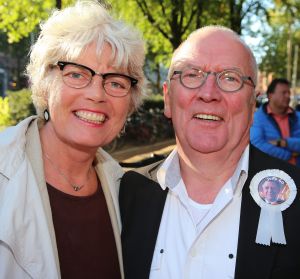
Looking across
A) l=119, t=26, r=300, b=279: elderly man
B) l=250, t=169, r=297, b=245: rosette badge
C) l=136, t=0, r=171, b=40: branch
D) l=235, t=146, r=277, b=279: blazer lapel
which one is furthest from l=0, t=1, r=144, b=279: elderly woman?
l=136, t=0, r=171, b=40: branch

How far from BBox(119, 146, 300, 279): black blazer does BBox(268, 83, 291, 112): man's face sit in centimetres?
308

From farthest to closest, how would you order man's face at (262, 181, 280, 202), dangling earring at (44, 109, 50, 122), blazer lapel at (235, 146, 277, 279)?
dangling earring at (44, 109, 50, 122)
man's face at (262, 181, 280, 202)
blazer lapel at (235, 146, 277, 279)

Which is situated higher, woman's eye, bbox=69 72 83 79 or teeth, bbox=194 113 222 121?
woman's eye, bbox=69 72 83 79

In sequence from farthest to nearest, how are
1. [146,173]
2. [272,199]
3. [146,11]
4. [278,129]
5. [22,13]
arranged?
[146,11], [22,13], [278,129], [146,173], [272,199]

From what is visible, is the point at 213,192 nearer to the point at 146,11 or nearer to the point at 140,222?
the point at 140,222

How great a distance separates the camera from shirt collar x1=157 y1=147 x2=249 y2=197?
2295 millimetres

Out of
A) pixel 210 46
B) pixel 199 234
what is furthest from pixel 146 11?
pixel 199 234

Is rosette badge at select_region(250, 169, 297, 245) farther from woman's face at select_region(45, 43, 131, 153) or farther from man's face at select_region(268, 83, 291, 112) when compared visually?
man's face at select_region(268, 83, 291, 112)

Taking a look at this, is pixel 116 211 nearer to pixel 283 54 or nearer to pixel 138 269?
pixel 138 269

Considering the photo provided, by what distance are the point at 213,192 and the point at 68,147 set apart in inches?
33.6

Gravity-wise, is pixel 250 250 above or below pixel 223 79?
below

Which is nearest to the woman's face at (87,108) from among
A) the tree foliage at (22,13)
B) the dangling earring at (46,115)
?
the dangling earring at (46,115)

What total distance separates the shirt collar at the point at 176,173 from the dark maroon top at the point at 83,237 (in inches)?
16.1

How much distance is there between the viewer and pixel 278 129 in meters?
5.30
